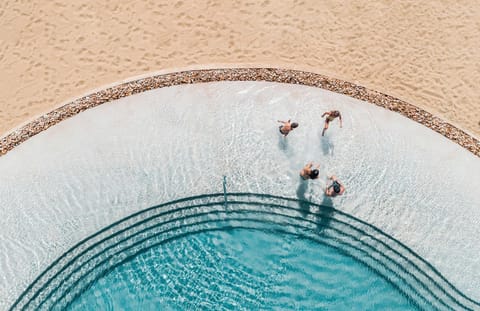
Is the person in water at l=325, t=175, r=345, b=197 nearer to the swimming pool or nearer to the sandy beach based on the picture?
the swimming pool

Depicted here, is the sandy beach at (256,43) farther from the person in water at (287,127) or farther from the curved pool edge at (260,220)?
the curved pool edge at (260,220)

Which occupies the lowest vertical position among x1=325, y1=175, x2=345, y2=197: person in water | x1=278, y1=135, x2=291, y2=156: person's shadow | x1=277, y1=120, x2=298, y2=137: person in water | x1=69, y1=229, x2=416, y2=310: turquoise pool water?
x1=69, y1=229, x2=416, y2=310: turquoise pool water

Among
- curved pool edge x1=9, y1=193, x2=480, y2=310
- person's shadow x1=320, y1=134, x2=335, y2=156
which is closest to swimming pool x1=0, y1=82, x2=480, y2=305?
person's shadow x1=320, y1=134, x2=335, y2=156

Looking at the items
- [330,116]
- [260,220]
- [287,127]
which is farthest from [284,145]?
[260,220]

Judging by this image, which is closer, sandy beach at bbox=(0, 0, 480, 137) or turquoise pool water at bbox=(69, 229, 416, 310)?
turquoise pool water at bbox=(69, 229, 416, 310)

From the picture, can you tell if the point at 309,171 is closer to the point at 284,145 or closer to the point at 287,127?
the point at 284,145

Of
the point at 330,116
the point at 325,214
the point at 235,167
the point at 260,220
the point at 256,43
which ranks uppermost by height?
the point at 256,43

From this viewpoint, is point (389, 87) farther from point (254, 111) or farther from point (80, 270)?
point (80, 270)

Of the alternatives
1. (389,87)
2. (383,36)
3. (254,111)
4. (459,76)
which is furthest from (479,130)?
(254,111)
